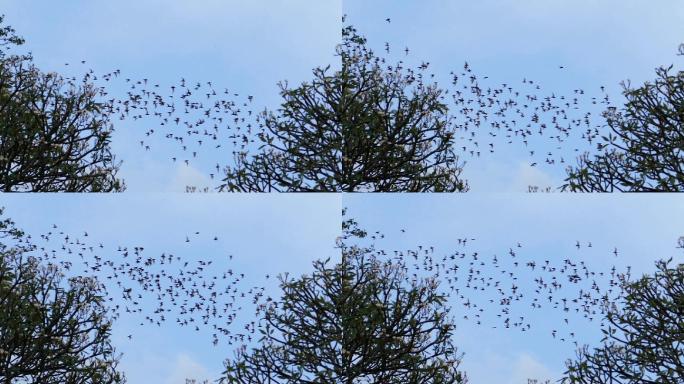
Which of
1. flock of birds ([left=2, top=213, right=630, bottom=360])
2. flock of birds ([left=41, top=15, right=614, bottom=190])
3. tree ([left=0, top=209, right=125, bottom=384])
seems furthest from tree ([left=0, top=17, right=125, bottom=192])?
tree ([left=0, top=209, right=125, bottom=384])

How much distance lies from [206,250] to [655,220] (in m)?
Result: 5.20

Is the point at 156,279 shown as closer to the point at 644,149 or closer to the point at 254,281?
the point at 254,281

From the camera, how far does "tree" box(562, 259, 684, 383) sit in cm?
1127

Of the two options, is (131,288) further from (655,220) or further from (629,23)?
(629,23)

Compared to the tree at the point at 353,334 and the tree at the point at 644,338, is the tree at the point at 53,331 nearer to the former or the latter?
the tree at the point at 353,334

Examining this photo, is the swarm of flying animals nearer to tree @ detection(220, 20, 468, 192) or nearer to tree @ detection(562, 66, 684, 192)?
tree @ detection(220, 20, 468, 192)

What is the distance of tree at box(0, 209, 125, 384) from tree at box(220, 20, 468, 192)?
2.14 m

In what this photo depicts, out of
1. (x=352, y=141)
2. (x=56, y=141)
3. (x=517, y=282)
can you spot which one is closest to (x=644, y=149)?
(x=517, y=282)

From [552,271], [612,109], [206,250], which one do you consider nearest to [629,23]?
[612,109]

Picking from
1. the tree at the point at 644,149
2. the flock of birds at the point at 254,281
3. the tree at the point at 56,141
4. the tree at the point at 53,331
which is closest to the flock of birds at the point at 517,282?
the flock of birds at the point at 254,281

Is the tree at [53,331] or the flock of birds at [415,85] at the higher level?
the flock of birds at [415,85]

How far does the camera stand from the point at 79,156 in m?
12.5

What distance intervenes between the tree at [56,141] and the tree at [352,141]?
66.2 inches

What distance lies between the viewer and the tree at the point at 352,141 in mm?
Result: 12086
